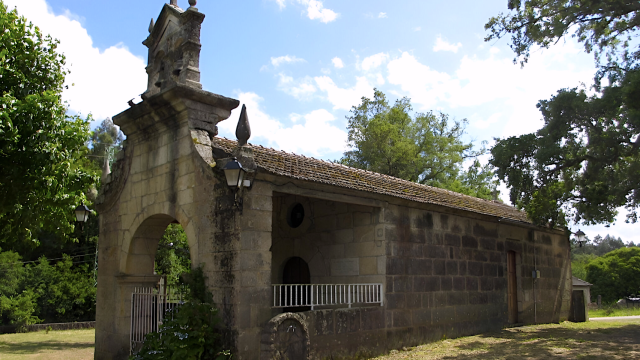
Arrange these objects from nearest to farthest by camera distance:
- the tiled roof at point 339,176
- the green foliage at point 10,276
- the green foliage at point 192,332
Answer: the green foliage at point 192,332 → the tiled roof at point 339,176 → the green foliage at point 10,276

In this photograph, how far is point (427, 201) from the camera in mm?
10078

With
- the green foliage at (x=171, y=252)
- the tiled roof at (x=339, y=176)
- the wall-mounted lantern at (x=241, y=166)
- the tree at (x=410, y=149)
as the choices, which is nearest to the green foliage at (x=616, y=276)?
the tree at (x=410, y=149)

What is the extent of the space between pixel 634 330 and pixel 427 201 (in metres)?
6.47

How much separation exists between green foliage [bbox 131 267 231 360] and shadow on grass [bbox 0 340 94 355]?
211 inches

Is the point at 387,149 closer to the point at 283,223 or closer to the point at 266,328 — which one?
the point at 283,223

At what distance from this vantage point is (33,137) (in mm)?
9172

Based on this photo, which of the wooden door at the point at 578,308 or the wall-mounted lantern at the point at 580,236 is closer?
the wall-mounted lantern at the point at 580,236

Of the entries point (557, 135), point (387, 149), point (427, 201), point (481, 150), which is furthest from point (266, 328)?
point (481, 150)

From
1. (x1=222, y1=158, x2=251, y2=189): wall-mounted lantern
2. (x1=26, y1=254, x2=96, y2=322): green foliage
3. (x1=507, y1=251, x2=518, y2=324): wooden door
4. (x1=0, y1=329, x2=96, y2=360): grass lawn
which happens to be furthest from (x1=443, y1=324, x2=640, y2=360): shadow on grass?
(x1=26, y1=254, x2=96, y2=322): green foliage

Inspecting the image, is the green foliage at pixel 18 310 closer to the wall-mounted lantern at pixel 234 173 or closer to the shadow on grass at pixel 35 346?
the shadow on grass at pixel 35 346

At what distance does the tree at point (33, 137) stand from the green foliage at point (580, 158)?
9092 mm

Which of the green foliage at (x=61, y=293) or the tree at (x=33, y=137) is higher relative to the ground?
the tree at (x=33, y=137)

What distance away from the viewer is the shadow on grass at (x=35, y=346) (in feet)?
35.8

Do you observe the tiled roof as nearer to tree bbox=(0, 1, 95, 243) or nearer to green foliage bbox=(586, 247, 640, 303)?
tree bbox=(0, 1, 95, 243)
